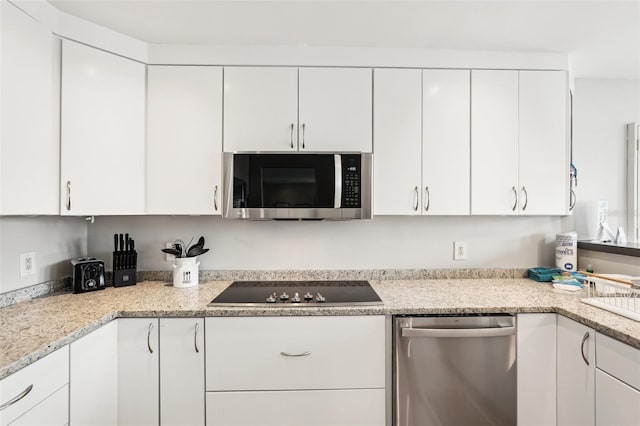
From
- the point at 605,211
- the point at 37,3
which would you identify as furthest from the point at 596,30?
the point at 37,3

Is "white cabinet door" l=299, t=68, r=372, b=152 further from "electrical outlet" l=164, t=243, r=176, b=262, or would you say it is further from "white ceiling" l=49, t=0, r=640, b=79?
"electrical outlet" l=164, t=243, r=176, b=262

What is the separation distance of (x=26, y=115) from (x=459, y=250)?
8.00ft

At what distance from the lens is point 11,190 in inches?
52.1

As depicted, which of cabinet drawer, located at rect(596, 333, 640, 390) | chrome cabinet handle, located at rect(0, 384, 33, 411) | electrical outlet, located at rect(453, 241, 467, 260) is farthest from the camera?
electrical outlet, located at rect(453, 241, 467, 260)

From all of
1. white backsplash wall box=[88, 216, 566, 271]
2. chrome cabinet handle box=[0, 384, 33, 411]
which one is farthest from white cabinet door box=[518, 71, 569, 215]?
chrome cabinet handle box=[0, 384, 33, 411]

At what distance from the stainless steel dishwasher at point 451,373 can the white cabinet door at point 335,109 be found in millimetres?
1027

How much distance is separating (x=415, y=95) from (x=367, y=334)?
4.48 feet

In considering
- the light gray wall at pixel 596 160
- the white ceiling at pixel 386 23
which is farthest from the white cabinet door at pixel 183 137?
the light gray wall at pixel 596 160

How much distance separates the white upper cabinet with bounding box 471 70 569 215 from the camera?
194 centimetres

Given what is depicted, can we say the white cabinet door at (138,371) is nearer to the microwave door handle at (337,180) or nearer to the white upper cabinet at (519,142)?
the microwave door handle at (337,180)

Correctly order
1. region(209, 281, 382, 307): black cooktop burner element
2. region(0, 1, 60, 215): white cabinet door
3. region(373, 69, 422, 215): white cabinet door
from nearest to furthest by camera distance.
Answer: region(0, 1, 60, 215): white cabinet door, region(209, 281, 382, 307): black cooktop burner element, region(373, 69, 422, 215): white cabinet door

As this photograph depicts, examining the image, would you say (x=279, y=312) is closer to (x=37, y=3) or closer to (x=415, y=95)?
(x=415, y=95)

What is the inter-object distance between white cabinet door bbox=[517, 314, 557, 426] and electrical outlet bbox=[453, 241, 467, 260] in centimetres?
67

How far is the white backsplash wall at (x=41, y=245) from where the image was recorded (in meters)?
1.56
